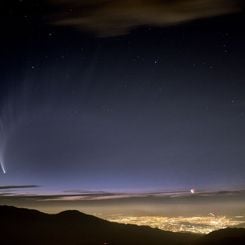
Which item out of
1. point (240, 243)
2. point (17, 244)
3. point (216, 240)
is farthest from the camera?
point (17, 244)

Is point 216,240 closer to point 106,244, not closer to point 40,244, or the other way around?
point 106,244

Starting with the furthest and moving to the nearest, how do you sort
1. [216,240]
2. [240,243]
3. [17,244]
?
[17,244]
[216,240]
[240,243]

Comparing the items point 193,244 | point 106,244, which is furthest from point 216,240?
point 106,244

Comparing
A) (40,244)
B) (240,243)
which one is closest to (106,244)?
(40,244)

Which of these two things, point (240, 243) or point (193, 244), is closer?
point (240, 243)

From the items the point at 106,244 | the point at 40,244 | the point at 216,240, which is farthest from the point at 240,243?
the point at 40,244

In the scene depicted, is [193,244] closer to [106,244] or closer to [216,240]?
[216,240]

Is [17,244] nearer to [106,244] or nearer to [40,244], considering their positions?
[40,244]

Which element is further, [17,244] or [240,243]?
[17,244]
